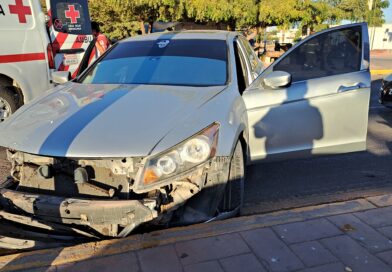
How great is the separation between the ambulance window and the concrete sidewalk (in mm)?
5254

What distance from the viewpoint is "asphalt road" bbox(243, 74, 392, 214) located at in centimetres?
397

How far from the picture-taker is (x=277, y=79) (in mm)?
3752

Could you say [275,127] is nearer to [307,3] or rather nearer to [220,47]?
[220,47]

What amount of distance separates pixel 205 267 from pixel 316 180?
7.79ft

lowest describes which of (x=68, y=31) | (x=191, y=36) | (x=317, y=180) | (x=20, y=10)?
(x=317, y=180)

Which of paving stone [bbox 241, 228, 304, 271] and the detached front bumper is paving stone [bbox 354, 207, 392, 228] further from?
the detached front bumper

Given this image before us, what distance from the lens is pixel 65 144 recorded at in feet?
8.52

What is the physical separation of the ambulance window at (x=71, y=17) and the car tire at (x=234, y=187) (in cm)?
499

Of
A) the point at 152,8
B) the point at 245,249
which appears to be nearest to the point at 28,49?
the point at 245,249

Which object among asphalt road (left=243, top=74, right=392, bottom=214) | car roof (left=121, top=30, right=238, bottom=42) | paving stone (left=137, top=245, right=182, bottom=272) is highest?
car roof (left=121, top=30, right=238, bottom=42)

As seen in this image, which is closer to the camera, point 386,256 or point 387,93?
point 386,256

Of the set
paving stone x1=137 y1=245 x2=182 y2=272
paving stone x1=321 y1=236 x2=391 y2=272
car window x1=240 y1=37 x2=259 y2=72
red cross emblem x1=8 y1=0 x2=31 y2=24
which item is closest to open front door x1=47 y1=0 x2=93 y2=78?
red cross emblem x1=8 y1=0 x2=31 y2=24

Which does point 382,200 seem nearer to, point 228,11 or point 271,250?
point 271,250

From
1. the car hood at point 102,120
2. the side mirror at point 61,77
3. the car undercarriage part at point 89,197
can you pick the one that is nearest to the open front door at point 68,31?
the side mirror at point 61,77
